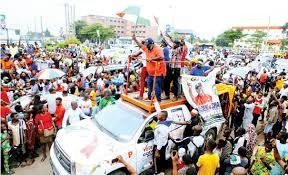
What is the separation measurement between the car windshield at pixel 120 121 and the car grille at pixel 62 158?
103 centimetres

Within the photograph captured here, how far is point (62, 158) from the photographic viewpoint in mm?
5473

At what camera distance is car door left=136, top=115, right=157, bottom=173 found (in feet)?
19.0

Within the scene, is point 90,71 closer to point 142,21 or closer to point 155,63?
point 142,21

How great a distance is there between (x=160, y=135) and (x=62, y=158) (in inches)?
80.5

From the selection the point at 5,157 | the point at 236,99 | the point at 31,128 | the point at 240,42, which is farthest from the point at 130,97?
the point at 240,42

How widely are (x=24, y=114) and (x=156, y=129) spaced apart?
3664mm

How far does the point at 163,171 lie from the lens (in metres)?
6.82

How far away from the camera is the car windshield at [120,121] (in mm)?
5849

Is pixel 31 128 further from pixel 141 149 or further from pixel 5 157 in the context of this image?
pixel 141 149

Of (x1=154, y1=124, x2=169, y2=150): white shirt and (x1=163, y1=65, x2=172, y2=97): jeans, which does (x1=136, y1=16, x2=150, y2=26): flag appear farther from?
(x1=154, y1=124, x2=169, y2=150): white shirt

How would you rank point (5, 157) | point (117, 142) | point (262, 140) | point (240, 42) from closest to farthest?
1. point (117, 142)
2. point (5, 157)
3. point (262, 140)
4. point (240, 42)

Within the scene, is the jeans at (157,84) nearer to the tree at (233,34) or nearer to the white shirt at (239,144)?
the white shirt at (239,144)

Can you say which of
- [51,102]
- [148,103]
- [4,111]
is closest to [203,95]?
[148,103]

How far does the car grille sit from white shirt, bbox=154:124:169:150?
6.07 feet
